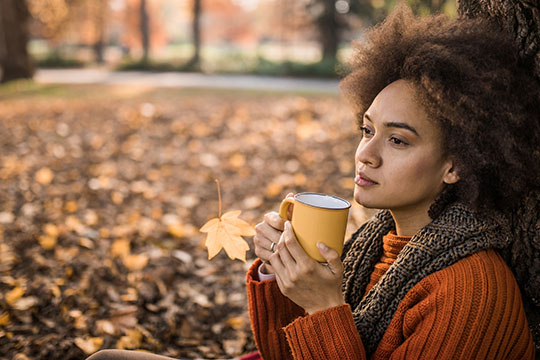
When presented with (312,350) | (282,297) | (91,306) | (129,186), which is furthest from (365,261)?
(129,186)

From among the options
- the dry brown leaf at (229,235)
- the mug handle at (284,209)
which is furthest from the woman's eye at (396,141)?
the dry brown leaf at (229,235)

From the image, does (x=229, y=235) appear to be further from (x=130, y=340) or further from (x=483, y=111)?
(x=130, y=340)

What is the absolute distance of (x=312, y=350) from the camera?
4.62 ft

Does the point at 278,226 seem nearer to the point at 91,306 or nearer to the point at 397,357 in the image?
the point at 397,357

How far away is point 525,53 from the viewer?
5.07 feet

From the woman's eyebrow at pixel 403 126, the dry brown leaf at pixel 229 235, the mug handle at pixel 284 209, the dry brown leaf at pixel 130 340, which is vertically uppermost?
the woman's eyebrow at pixel 403 126

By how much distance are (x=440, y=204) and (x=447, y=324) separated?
0.43 metres

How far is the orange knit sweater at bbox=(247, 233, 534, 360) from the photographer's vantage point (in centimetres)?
128

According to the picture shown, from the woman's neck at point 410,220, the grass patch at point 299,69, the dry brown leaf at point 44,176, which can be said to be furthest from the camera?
the grass patch at point 299,69

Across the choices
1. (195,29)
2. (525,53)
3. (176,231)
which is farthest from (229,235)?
(195,29)

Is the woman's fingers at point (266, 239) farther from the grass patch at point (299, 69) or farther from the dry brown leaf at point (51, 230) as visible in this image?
the grass patch at point (299, 69)

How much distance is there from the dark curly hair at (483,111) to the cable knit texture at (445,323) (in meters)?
0.18

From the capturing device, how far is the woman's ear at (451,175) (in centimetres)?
150

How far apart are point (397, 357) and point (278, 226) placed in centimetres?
58
